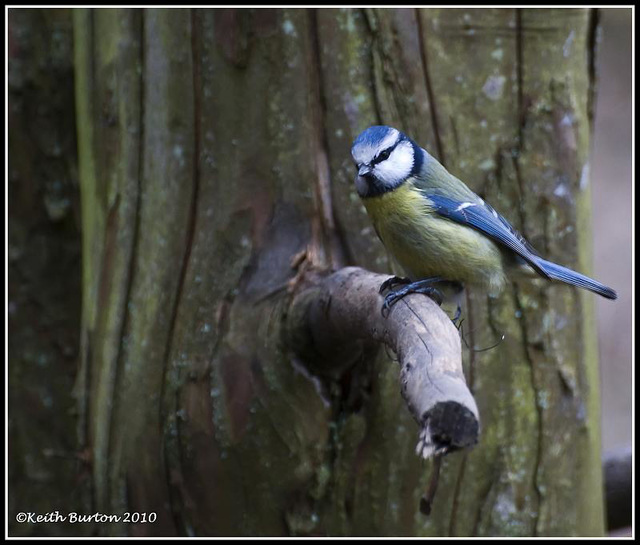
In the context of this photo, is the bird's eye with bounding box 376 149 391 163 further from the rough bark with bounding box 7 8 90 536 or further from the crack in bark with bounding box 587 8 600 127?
the rough bark with bounding box 7 8 90 536

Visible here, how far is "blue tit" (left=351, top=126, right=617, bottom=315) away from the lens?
58.2 inches

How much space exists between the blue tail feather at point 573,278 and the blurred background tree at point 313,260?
0.10 meters

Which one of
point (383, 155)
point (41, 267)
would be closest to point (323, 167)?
point (383, 155)

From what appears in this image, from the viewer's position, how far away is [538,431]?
155cm

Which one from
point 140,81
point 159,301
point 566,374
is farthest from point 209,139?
point 566,374

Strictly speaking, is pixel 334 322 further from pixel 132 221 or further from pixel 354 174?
pixel 132 221

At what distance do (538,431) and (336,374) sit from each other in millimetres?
432

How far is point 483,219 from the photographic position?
149 centimetres

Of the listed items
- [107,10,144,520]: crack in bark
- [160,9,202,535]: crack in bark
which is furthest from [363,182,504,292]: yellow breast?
[107,10,144,520]: crack in bark

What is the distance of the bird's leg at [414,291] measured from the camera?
1219 millimetres

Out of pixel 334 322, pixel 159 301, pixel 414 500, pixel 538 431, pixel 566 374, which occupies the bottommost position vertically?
pixel 414 500

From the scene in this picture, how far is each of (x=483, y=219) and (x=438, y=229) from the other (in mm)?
91

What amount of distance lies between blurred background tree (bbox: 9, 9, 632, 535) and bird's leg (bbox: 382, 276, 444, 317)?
107 mm

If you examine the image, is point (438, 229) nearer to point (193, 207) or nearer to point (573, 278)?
point (573, 278)
